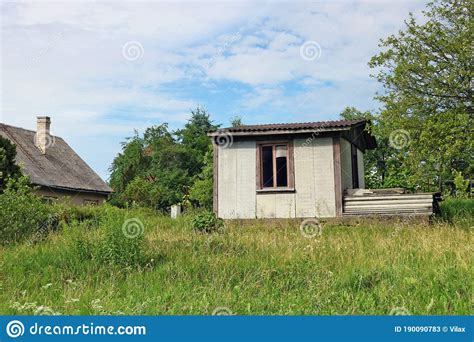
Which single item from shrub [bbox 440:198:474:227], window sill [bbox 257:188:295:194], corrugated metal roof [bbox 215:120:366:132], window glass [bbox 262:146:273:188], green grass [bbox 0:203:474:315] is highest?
corrugated metal roof [bbox 215:120:366:132]

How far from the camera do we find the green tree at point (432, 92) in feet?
57.1

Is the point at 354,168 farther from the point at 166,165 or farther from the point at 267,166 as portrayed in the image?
the point at 166,165

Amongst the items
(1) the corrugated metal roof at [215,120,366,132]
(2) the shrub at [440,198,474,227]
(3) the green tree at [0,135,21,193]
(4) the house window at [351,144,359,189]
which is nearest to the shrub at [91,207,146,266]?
(1) the corrugated metal roof at [215,120,366,132]

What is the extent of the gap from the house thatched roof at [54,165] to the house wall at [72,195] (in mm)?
406

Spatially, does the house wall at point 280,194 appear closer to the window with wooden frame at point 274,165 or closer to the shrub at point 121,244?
the window with wooden frame at point 274,165

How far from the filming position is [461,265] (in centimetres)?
973

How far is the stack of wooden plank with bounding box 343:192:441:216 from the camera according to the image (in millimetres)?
18156

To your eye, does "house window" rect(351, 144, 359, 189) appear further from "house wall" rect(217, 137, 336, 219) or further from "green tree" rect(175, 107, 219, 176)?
"green tree" rect(175, 107, 219, 176)

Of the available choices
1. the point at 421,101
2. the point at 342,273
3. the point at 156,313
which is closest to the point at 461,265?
the point at 342,273

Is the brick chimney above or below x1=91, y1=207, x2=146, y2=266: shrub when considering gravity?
above

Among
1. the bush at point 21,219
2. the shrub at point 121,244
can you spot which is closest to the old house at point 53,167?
the bush at point 21,219

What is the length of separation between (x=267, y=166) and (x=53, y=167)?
64.0ft

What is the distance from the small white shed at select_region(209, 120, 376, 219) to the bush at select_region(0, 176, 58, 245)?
615 centimetres

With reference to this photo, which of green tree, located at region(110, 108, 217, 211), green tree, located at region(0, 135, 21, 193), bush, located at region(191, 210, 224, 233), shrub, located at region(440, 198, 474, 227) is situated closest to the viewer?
bush, located at region(191, 210, 224, 233)
